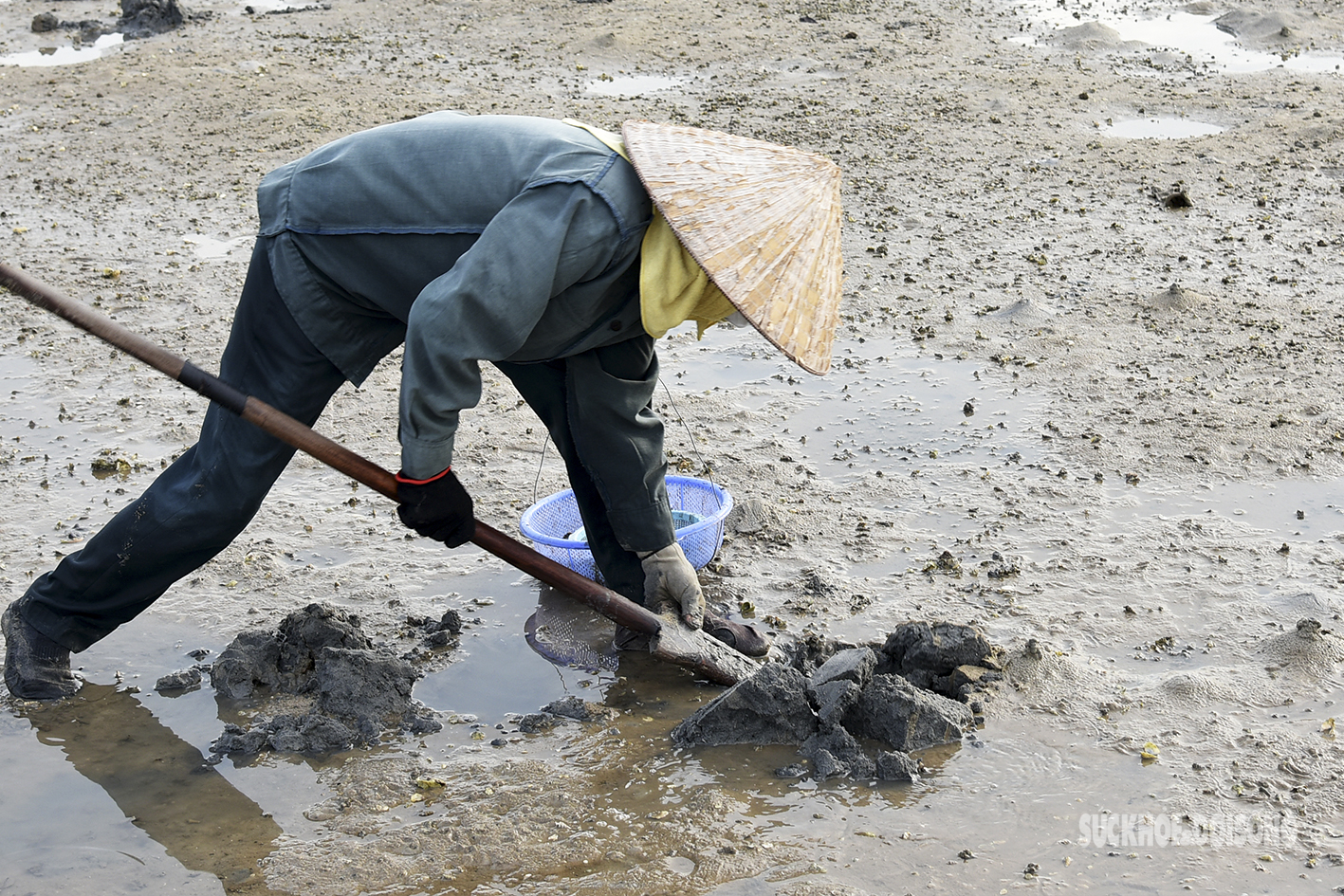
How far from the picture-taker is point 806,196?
8.27 feet

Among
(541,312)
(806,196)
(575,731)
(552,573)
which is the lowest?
(575,731)

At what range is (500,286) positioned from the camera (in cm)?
229

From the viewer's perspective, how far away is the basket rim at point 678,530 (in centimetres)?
346

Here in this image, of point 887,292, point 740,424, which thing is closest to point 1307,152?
point 887,292

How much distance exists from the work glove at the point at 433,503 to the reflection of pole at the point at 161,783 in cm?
75

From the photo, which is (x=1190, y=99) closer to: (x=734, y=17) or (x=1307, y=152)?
(x=1307, y=152)

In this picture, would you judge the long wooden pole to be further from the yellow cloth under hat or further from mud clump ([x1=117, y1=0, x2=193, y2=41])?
mud clump ([x1=117, y1=0, x2=193, y2=41])

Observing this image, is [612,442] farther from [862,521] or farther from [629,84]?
[629,84]

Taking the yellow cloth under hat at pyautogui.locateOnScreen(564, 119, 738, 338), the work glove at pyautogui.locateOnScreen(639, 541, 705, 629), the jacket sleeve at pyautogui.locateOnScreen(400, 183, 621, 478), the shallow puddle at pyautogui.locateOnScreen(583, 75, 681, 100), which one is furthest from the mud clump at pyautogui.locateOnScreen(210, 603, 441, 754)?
the shallow puddle at pyautogui.locateOnScreen(583, 75, 681, 100)

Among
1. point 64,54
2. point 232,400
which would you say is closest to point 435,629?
point 232,400

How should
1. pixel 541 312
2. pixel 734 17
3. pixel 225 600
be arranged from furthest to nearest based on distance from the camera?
pixel 734 17 → pixel 225 600 → pixel 541 312

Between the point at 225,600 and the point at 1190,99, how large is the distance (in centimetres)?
704

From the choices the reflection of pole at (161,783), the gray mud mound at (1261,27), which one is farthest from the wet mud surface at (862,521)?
the gray mud mound at (1261,27)

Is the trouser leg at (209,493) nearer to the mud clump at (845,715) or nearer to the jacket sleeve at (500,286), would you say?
the jacket sleeve at (500,286)
